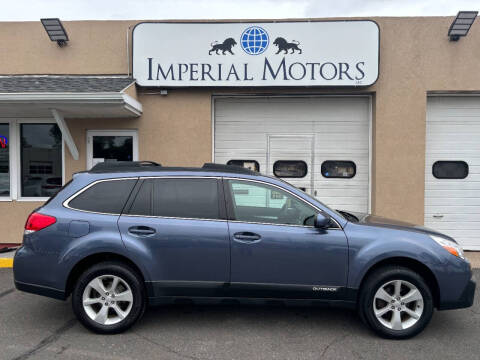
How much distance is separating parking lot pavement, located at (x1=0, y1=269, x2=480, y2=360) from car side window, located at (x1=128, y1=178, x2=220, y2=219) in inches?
49.0

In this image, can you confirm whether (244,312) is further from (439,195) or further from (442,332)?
(439,195)

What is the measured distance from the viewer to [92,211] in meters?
4.14

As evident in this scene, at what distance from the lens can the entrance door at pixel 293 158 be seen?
26.9ft

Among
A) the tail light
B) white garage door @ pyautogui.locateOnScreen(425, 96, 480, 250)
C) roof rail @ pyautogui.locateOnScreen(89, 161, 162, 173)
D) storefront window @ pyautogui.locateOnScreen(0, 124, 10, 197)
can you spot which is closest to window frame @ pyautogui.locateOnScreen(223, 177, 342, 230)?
roof rail @ pyautogui.locateOnScreen(89, 161, 162, 173)

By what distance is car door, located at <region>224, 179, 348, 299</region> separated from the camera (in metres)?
3.99

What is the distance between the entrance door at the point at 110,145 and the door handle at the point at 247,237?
4.67 meters

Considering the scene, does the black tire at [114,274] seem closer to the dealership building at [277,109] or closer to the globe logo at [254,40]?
the dealership building at [277,109]

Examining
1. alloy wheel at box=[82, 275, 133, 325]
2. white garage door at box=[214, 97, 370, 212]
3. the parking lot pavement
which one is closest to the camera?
the parking lot pavement

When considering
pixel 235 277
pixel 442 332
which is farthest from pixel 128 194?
pixel 442 332

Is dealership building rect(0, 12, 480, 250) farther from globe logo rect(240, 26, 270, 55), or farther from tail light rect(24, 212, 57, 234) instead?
tail light rect(24, 212, 57, 234)

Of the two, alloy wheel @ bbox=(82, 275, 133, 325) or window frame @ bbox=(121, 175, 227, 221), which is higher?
window frame @ bbox=(121, 175, 227, 221)

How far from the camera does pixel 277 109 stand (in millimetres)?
8211

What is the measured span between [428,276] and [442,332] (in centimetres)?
68

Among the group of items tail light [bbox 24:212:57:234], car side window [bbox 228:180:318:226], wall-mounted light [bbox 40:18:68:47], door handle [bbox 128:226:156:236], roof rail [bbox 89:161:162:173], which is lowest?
door handle [bbox 128:226:156:236]
